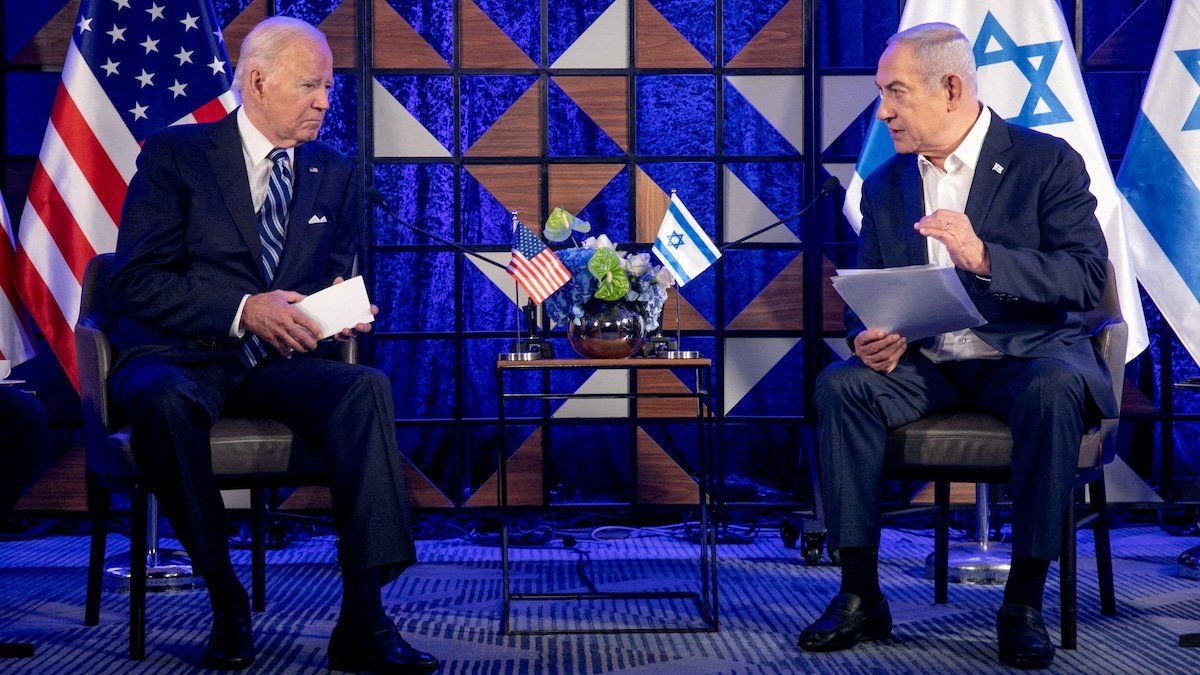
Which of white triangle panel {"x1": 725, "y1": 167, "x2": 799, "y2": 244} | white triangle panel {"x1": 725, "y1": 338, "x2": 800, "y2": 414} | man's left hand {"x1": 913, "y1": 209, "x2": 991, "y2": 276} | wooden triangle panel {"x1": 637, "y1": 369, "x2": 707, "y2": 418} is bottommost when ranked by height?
wooden triangle panel {"x1": 637, "y1": 369, "x2": 707, "y2": 418}

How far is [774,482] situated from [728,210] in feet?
3.46

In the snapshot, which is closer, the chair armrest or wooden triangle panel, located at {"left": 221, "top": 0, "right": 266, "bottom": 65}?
the chair armrest

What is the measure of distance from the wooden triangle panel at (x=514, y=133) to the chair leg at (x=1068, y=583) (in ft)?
8.47

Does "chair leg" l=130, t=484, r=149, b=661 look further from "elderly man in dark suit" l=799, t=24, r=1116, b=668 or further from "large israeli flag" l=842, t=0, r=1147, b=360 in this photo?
"large israeli flag" l=842, t=0, r=1147, b=360

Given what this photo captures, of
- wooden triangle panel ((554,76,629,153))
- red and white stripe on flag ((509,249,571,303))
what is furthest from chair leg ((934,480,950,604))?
wooden triangle panel ((554,76,629,153))

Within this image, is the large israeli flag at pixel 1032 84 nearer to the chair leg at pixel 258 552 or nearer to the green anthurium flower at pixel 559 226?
the green anthurium flower at pixel 559 226

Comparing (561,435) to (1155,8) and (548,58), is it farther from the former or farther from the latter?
(1155,8)

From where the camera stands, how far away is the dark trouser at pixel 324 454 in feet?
8.45

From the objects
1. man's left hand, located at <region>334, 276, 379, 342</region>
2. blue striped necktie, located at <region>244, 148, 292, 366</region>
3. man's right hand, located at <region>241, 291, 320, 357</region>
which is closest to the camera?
man's right hand, located at <region>241, 291, 320, 357</region>

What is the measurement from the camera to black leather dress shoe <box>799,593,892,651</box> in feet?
9.00

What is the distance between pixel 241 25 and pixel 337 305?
7.36 ft

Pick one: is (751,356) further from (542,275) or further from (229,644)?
(229,644)

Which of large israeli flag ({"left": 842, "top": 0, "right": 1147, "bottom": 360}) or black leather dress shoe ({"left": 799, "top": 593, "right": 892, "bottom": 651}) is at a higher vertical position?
large israeli flag ({"left": 842, "top": 0, "right": 1147, "bottom": 360})

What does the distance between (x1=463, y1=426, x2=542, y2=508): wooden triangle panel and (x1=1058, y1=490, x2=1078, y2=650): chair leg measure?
232cm
